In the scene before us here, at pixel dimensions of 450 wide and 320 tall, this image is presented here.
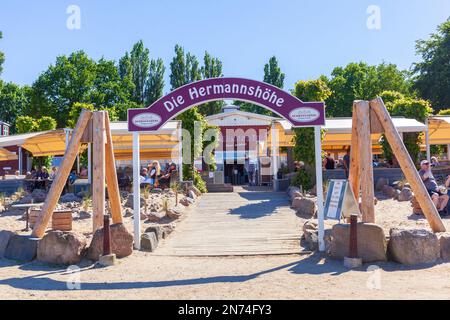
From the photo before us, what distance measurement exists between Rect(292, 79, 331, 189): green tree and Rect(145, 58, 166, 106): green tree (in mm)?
34256

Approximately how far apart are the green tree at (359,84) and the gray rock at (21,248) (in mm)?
38245

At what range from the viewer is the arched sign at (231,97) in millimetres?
8055

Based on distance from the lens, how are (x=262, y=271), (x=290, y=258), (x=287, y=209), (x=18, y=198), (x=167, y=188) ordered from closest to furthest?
(x=262, y=271) → (x=290, y=258) → (x=287, y=209) → (x=18, y=198) → (x=167, y=188)

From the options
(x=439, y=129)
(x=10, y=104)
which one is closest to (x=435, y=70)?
(x=439, y=129)

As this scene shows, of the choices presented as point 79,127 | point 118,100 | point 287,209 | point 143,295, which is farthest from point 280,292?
point 118,100

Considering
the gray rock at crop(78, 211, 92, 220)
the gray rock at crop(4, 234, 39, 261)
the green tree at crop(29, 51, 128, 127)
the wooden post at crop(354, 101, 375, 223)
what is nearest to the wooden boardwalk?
the wooden post at crop(354, 101, 375, 223)

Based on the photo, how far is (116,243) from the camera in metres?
7.28

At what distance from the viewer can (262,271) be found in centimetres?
632

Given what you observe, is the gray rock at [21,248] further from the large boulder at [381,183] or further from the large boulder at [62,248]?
the large boulder at [381,183]

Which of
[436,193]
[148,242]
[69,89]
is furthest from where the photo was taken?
[69,89]

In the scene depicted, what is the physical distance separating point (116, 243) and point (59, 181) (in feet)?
5.41

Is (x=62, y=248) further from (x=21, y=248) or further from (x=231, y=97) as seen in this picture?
(x=231, y=97)
